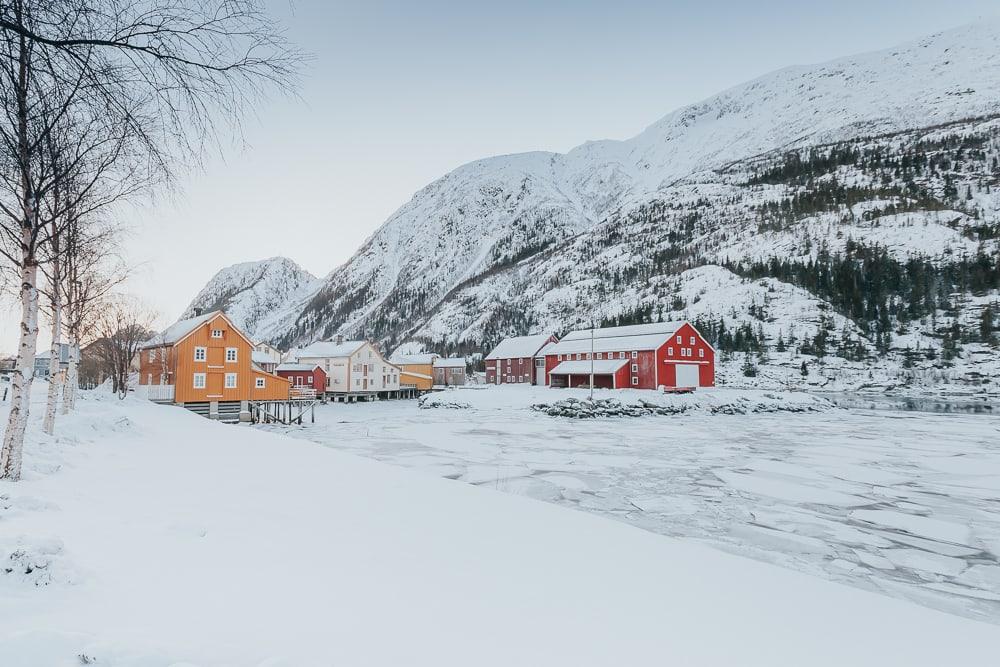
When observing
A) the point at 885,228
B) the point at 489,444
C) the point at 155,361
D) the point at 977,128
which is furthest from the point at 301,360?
the point at 977,128

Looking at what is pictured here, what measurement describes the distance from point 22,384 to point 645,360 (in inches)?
1879

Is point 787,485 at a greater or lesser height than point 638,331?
lesser

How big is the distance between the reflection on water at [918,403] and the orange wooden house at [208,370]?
2024 inches

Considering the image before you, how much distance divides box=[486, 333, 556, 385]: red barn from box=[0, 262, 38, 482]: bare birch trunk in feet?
187

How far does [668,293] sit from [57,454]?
10325 centimetres

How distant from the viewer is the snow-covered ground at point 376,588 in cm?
291

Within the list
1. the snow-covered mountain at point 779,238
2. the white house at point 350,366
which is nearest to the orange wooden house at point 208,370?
the white house at point 350,366

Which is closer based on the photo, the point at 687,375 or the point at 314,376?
the point at 687,375

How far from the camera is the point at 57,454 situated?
830cm

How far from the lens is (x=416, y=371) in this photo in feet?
270

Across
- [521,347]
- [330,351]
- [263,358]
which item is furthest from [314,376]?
[521,347]

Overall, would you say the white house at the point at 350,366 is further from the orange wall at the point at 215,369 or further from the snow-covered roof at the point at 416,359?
the orange wall at the point at 215,369

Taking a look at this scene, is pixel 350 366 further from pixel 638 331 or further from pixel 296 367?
pixel 638 331

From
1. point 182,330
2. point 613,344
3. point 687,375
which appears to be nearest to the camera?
point 182,330
